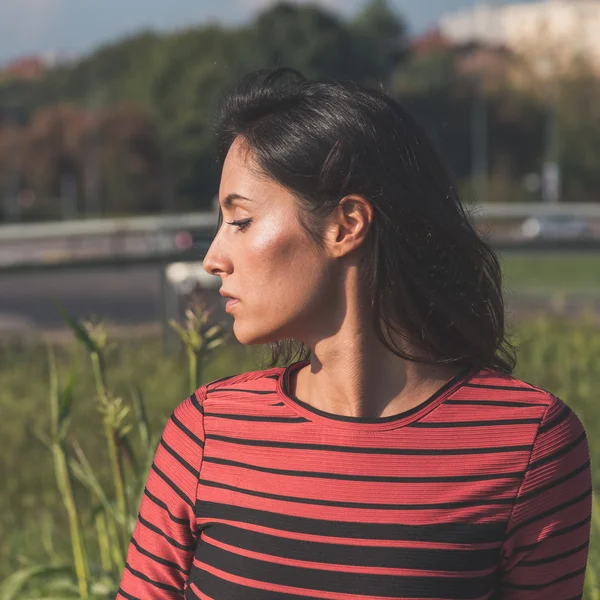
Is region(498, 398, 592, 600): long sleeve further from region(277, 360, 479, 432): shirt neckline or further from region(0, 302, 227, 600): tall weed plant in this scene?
region(0, 302, 227, 600): tall weed plant

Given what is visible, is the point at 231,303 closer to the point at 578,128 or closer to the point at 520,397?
the point at 520,397

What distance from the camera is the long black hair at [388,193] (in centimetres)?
154

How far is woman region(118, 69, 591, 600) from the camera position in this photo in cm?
148

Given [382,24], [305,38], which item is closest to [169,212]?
[305,38]

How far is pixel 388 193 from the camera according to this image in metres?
1.55

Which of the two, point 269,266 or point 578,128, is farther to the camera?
point 578,128

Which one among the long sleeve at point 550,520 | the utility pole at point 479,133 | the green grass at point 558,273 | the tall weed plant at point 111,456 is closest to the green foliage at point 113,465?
the tall weed plant at point 111,456

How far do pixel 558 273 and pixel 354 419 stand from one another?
52.7ft

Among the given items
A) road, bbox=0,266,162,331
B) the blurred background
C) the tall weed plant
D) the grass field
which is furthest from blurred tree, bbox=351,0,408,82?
the tall weed plant

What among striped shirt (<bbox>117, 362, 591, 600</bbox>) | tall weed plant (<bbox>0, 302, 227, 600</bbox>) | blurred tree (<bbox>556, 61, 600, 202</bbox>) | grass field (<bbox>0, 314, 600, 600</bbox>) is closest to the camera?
striped shirt (<bbox>117, 362, 591, 600</bbox>)

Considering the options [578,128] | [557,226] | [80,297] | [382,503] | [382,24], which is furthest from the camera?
[382,24]

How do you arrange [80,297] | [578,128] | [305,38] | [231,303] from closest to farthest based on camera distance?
1. [231,303]
2. [80,297]
3. [578,128]
4. [305,38]

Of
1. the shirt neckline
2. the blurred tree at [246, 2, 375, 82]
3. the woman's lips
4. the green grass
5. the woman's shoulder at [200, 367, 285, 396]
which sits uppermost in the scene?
the blurred tree at [246, 2, 375, 82]

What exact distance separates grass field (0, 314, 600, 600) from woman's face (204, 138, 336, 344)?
6.16 feet
